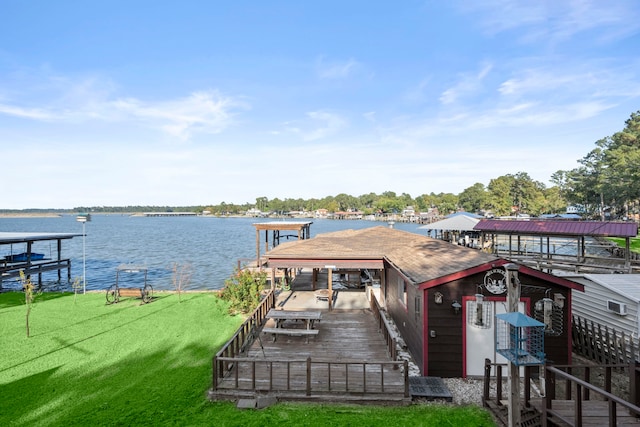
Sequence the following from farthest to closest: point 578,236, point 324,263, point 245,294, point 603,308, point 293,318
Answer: point 578,236 → point 245,294 → point 324,263 → point 293,318 → point 603,308

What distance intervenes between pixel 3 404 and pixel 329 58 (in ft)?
90.5

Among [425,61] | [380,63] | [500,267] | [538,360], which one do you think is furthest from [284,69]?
[538,360]

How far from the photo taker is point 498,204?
84812mm

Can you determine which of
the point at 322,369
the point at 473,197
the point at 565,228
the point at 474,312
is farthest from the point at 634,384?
the point at 473,197

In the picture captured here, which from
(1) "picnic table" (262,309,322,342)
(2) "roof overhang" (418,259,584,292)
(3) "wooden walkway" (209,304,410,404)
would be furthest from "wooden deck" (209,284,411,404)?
(2) "roof overhang" (418,259,584,292)

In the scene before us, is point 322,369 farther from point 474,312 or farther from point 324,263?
point 324,263

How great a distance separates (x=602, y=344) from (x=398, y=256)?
6236 millimetres

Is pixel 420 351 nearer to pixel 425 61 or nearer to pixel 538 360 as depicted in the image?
pixel 538 360

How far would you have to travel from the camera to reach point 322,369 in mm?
8516

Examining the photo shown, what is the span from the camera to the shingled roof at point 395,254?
371 inches

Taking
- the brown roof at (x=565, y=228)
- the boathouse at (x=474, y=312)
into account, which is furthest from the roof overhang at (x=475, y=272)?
the brown roof at (x=565, y=228)

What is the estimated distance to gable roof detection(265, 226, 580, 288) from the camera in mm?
8570

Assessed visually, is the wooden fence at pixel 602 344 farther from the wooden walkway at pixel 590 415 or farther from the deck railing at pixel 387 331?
the deck railing at pixel 387 331

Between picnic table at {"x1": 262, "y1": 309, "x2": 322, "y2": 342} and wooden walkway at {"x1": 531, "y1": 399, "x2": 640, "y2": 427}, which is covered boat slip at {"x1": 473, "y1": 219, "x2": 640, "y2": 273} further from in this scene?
picnic table at {"x1": 262, "y1": 309, "x2": 322, "y2": 342}
